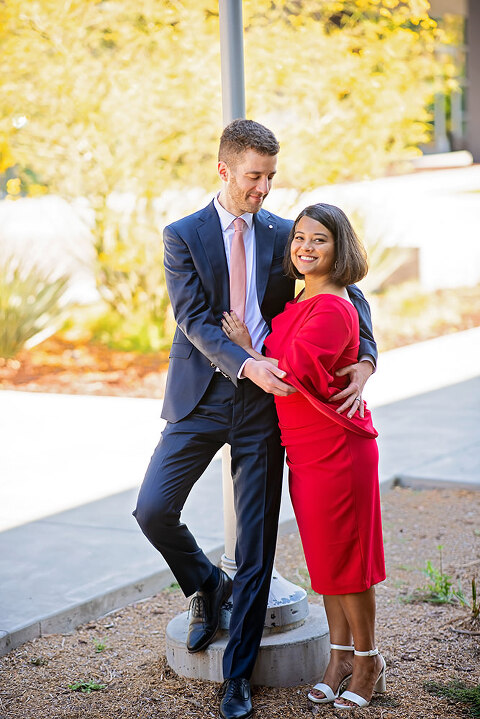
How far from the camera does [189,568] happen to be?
3.56 metres

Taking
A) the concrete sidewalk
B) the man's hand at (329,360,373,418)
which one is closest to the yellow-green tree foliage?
the concrete sidewalk

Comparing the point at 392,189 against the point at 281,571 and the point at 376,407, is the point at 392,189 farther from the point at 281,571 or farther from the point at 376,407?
the point at 281,571

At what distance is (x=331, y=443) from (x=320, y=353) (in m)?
0.32

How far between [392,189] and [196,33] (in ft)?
20.6

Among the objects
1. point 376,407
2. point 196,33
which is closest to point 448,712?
point 376,407

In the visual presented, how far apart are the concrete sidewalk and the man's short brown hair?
220 centimetres

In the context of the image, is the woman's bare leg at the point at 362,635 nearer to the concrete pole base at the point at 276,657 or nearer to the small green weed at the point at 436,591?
the concrete pole base at the point at 276,657

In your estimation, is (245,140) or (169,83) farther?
(169,83)

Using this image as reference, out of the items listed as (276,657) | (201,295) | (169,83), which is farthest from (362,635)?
(169,83)

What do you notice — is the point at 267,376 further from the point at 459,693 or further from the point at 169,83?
the point at 169,83

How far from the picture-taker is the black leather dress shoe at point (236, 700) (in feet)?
11.1

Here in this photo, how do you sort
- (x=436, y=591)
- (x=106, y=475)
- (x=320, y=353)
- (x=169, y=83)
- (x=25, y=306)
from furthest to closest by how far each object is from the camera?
(x=25, y=306), (x=169, y=83), (x=106, y=475), (x=436, y=591), (x=320, y=353)

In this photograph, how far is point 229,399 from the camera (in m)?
3.49

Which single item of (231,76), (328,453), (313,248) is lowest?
(328,453)
